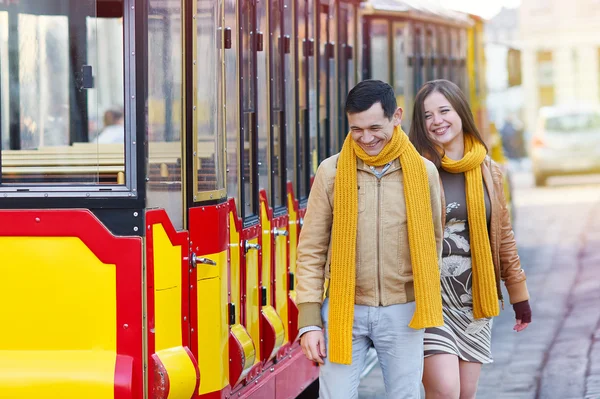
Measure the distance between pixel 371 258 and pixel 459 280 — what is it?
2.43ft

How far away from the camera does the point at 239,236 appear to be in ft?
17.2

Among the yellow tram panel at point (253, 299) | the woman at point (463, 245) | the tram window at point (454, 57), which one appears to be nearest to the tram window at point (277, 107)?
the yellow tram panel at point (253, 299)

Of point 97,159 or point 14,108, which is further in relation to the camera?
point 14,108

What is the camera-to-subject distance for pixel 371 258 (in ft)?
14.0

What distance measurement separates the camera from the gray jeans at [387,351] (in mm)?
4285

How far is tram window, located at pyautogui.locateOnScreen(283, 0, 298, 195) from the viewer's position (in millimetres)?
6355

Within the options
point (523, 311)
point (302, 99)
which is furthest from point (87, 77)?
point (302, 99)

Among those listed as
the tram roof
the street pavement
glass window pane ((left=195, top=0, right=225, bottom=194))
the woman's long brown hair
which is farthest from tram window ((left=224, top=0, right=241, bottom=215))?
the tram roof

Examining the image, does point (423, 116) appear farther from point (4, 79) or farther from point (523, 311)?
point (4, 79)

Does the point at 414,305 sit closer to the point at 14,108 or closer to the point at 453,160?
the point at 453,160

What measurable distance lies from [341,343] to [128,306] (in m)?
0.69

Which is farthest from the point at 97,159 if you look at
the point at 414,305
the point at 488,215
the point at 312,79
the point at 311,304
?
the point at 312,79

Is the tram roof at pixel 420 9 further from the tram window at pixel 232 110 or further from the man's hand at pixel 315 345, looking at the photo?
the man's hand at pixel 315 345

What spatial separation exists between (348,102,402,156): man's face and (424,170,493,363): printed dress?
2.32 ft
